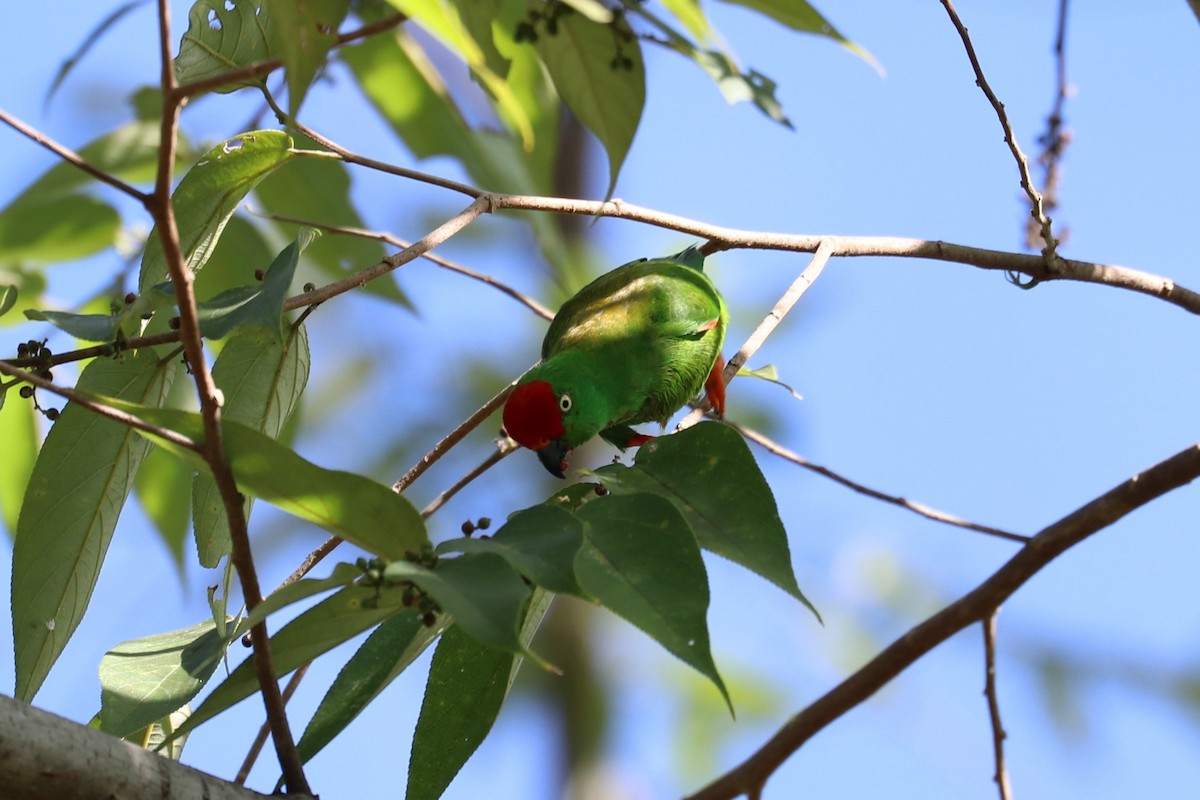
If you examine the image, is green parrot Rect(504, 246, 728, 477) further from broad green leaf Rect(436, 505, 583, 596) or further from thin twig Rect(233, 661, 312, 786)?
broad green leaf Rect(436, 505, 583, 596)

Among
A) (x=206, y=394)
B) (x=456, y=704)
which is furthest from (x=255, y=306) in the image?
(x=456, y=704)

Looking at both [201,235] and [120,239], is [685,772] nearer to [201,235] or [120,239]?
[120,239]

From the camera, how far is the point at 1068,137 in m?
2.80

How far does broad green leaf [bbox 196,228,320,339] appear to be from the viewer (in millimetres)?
1305

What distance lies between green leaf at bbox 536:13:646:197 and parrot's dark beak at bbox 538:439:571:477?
0.92m

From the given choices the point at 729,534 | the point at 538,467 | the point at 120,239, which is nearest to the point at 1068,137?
the point at 729,534

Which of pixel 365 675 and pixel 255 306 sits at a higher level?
pixel 255 306

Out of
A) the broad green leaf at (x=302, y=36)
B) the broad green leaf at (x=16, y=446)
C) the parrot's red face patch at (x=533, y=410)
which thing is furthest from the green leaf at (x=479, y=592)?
the broad green leaf at (x=16, y=446)

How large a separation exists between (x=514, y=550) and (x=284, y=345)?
2.63ft

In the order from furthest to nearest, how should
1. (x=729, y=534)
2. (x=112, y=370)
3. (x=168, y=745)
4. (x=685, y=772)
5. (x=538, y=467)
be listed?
1. (x=685, y=772)
2. (x=538, y=467)
3. (x=112, y=370)
4. (x=168, y=745)
5. (x=729, y=534)

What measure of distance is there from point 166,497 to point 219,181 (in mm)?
1156

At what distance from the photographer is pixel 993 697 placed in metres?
1.86

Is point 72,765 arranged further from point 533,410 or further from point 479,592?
point 533,410

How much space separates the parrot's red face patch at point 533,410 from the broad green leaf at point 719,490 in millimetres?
1007
